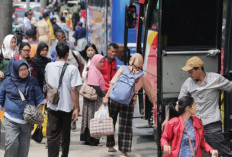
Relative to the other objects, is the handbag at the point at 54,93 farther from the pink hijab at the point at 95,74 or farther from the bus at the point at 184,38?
the pink hijab at the point at 95,74

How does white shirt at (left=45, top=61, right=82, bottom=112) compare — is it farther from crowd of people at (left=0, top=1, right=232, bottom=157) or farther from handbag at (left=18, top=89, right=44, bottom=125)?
handbag at (left=18, top=89, right=44, bottom=125)

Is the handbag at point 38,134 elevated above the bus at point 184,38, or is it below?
below

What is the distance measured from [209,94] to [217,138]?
543 mm

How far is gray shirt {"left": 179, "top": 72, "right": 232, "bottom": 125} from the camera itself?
770cm

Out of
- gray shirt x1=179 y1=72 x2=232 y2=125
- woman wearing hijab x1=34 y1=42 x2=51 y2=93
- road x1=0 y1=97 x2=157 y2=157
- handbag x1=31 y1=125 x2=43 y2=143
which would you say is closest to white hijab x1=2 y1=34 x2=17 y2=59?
woman wearing hijab x1=34 y1=42 x2=51 y2=93

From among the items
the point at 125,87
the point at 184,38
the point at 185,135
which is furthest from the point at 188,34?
the point at 185,135

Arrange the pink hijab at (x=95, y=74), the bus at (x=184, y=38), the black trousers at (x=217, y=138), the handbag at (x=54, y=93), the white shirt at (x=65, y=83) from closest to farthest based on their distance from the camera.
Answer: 1. the black trousers at (x=217, y=138)
2. the handbag at (x=54, y=93)
3. the white shirt at (x=65, y=83)
4. the bus at (x=184, y=38)
5. the pink hijab at (x=95, y=74)

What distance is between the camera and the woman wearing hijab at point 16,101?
781cm

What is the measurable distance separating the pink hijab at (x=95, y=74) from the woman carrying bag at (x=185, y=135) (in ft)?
10.5

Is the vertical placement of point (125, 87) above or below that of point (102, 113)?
above

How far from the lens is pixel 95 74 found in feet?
31.7

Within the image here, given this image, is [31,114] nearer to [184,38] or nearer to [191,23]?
[184,38]

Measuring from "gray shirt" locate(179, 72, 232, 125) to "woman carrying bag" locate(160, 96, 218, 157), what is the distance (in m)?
1.13

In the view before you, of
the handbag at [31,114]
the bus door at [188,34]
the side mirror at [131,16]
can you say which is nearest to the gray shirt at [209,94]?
the bus door at [188,34]
